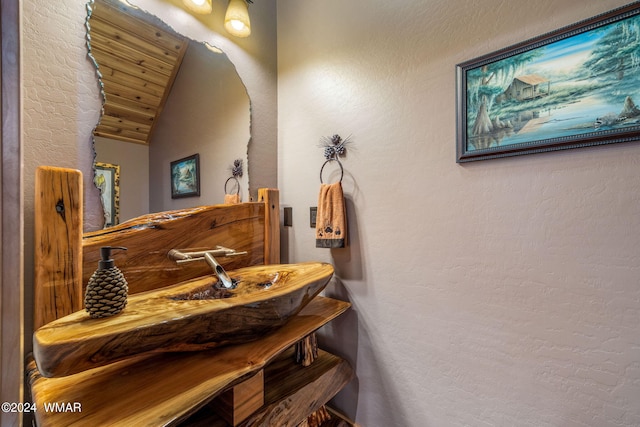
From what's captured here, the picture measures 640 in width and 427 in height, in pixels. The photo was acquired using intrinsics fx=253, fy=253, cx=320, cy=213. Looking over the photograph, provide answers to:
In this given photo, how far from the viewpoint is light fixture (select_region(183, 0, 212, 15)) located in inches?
40.9

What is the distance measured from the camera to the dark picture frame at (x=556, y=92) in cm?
67

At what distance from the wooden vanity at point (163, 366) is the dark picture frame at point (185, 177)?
81 millimetres

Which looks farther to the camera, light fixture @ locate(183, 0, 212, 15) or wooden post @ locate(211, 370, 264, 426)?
light fixture @ locate(183, 0, 212, 15)

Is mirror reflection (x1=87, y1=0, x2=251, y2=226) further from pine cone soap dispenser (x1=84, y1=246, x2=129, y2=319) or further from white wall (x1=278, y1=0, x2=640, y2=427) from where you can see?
white wall (x1=278, y1=0, x2=640, y2=427)

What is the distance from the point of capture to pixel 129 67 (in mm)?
895

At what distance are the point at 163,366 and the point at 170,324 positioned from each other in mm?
189

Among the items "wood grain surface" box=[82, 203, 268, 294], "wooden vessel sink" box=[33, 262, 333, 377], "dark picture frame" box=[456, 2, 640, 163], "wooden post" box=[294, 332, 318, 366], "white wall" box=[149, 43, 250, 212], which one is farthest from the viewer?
"wooden post" box=[294, 332, 318, 366]

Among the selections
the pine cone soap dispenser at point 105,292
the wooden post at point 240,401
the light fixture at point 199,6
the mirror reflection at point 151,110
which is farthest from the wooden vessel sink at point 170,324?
the light fixture at point 199,6

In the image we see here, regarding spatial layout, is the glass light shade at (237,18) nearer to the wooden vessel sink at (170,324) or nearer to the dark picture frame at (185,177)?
the dark picture frame at (185,177)

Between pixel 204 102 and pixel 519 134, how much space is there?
1.20m

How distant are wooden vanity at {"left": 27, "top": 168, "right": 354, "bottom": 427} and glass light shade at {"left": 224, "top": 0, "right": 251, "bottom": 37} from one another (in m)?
0.85

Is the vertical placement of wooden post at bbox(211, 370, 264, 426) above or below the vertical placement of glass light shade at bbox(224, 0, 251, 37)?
below

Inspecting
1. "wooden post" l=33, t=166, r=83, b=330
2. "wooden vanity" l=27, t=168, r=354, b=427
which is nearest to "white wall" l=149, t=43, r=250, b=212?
"wooden vanity" l=27, t=168, r=354, b=427

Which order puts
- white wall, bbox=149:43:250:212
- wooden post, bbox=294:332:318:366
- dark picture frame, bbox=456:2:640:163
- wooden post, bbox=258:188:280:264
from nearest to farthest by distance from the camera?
dark picture frame, bbox=456:2:640:163, white wall, bbox=149:43:250:212, wooden post, bbox=294:332:318:366, wooden post, bbox=258:188:280:264
